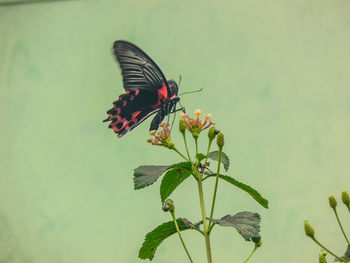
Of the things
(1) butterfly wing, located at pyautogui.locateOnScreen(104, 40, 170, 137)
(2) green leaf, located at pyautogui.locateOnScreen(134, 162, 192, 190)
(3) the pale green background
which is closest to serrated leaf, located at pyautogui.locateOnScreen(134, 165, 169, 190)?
(2) green leaf, located at pyautogui.locateOnScreen(134, 162, 192, 190)

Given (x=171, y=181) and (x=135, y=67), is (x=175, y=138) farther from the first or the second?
(x=171, y=181)

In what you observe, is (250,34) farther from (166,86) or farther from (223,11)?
(166,86)

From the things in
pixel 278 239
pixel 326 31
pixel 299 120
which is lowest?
pixel 278 239

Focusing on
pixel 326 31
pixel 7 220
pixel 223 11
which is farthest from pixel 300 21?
pixel 7 220

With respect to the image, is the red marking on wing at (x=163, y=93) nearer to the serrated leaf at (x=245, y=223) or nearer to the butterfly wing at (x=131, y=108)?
the butterfly wing at (x=131, y=108)

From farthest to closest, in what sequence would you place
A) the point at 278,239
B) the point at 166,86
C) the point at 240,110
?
the point at 240,110
the point at 278,239
the point at 166,86
